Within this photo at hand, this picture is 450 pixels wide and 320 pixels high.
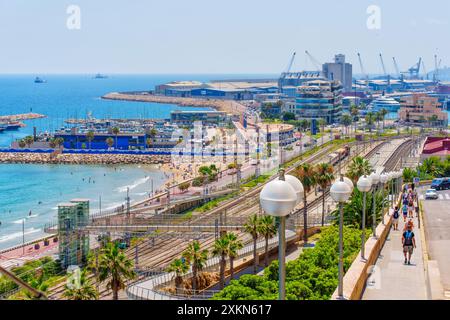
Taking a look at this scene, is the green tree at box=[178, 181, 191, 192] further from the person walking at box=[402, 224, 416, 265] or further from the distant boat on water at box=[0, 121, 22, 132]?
the distant boat on water at box=[0, 121, 22, 132]

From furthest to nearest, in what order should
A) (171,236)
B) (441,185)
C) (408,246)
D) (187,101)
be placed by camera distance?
(187,101), (171,236), (441,185), (408,246)

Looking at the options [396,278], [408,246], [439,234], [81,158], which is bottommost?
[81,158]

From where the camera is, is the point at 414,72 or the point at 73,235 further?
the point at 414,72

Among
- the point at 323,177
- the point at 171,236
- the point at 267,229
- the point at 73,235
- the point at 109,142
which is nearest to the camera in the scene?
the point at 267,229

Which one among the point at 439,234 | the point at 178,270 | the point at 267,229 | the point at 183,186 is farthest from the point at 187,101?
the point at 439,234

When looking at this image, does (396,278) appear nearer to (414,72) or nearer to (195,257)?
(195,257)

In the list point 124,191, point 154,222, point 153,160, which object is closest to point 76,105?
point 153,160

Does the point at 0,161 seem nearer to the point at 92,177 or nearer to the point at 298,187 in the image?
the point at 92,177

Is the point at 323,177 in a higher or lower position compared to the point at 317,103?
lower
